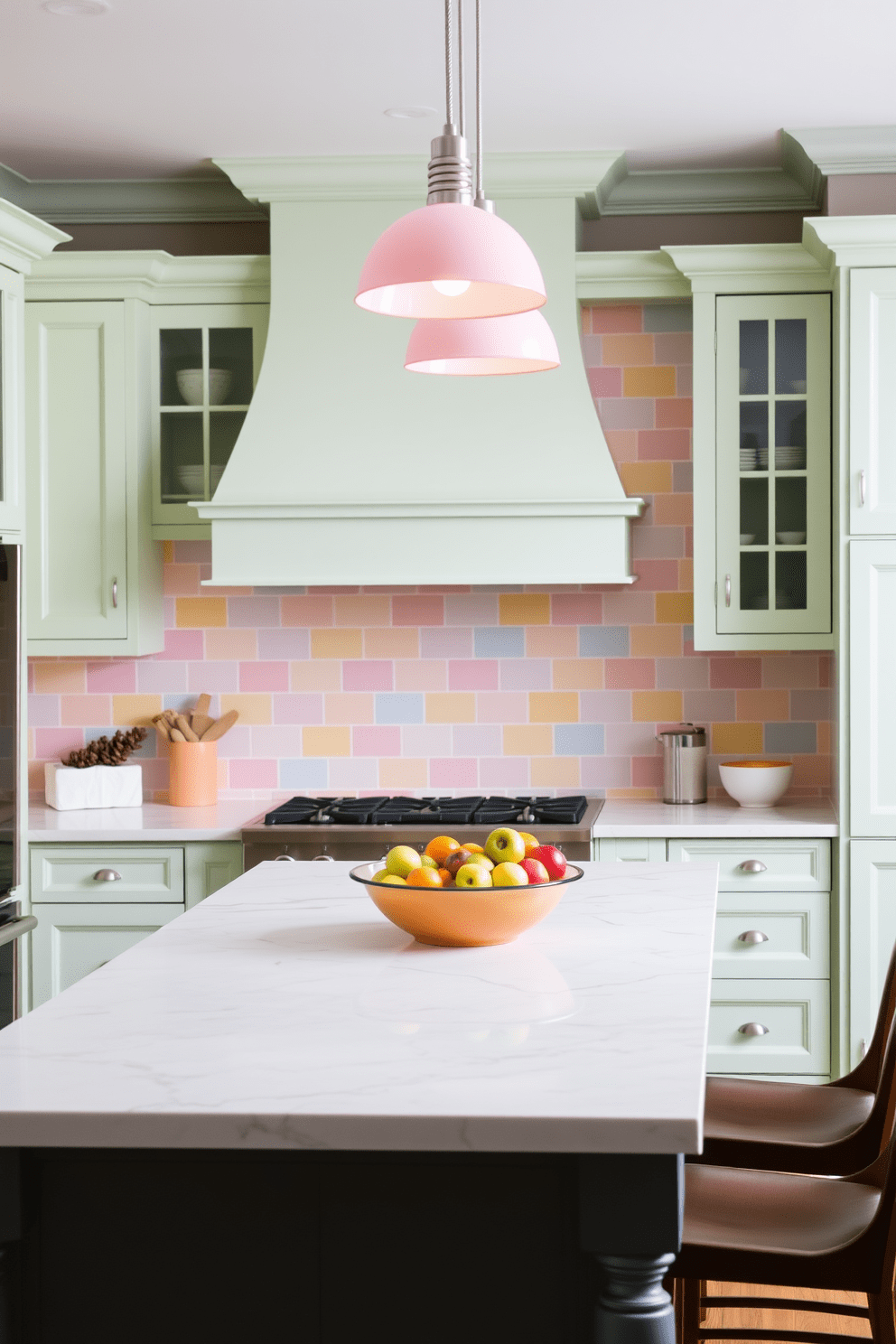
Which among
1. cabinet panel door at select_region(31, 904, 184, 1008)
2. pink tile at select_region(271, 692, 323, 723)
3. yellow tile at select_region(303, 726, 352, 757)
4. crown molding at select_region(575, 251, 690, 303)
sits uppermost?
crown molding at select_region(575, 251, 690, 303)

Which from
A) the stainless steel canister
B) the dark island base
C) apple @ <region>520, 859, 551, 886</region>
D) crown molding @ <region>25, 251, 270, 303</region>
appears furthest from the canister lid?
the dark island base

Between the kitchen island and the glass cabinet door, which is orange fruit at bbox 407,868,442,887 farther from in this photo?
the glass cabinet door

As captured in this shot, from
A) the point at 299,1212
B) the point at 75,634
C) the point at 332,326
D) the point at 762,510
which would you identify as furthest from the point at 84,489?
the point at 299,1212

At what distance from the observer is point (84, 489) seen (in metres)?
4.07

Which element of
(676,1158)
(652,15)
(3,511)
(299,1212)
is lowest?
(299,1212)

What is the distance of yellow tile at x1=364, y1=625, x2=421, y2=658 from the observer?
14.3 ft

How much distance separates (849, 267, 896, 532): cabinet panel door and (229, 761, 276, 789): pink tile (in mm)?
1959

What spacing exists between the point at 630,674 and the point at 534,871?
2252 millimetres

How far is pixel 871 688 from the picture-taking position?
12.0 feet

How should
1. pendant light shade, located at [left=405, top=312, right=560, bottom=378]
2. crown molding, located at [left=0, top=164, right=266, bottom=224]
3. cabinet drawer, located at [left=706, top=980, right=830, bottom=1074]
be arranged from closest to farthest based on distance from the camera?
pendant light shade, located at [left=405, top=312, right=560, bottom=378], cabinet drawer, located at [left=706, top=980, right=830, bottom=1074], crown molding, located at [left=0, top=164, right=266, bottom=224]

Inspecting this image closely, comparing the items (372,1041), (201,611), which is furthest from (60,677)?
(372,1041)

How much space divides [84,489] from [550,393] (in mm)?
1405

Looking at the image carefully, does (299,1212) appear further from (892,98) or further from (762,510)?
(892,98)

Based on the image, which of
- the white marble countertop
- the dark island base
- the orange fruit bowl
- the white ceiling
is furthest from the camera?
the white ceiling
